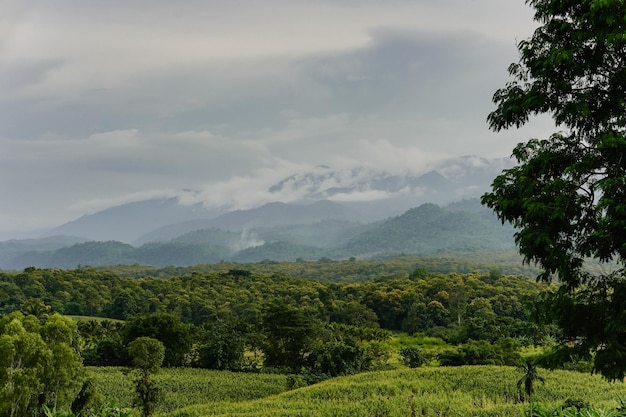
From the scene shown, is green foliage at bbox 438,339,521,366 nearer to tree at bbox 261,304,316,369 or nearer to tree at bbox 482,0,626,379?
tree at bbox 261,304,316,369

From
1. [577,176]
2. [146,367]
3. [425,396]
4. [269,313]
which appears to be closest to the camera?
[577,176]

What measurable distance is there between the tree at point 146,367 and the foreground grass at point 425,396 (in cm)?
206

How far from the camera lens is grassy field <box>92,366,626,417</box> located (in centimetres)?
3027

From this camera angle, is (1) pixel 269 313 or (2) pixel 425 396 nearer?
(2) pixel 425 396

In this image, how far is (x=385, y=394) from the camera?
36.0 m

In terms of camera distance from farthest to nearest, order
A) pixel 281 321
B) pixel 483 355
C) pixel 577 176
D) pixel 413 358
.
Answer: pixel 281 321
pixel 413 358
pixel 483 355
pixel 577 176

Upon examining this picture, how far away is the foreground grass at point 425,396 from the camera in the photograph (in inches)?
1177

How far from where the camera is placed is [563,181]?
8.91 metres

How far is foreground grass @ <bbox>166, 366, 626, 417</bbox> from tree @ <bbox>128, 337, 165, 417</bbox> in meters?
2.06

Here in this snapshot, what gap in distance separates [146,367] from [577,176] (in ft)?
112

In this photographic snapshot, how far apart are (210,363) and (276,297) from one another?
46071mm

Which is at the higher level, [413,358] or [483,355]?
→ [413,358]

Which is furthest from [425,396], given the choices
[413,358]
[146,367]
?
[413,358]

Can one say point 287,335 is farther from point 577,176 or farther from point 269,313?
point 577,176
